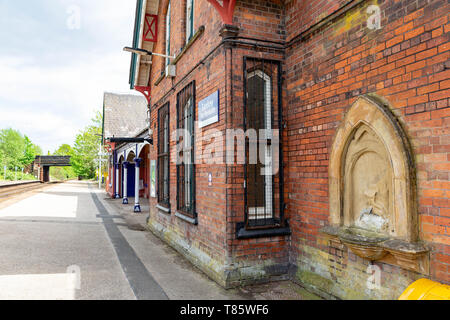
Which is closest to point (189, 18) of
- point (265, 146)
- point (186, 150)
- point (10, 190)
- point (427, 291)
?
point (186, 150)

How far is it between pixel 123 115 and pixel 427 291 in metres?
33.0

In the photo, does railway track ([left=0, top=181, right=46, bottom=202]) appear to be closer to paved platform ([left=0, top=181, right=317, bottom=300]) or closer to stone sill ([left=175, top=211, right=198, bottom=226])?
paved platform ([left=0, top=181, right=317, bottom=300])

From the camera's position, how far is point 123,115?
108 feet

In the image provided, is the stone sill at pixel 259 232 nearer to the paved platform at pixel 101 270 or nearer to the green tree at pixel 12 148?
the paved platform at pixel 101 270

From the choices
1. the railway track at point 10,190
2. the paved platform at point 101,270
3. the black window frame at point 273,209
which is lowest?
the paved platform at point 101,270

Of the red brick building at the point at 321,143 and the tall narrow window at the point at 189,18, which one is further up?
the tall narrow window at the point at 189,18

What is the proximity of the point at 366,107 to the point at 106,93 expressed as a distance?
3386cm

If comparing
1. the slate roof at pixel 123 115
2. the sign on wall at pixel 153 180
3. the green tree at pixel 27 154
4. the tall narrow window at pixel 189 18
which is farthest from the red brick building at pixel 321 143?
the green tree at pixel 27 154

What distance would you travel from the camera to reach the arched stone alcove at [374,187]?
10.3ft

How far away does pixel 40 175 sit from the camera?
A: 207 ft

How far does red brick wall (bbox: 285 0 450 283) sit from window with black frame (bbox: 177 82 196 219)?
6.92 feet

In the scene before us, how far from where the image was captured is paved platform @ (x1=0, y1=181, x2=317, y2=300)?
176 inches

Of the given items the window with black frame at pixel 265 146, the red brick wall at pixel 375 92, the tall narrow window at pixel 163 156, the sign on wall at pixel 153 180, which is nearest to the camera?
the red brick wall at pixel 375 92

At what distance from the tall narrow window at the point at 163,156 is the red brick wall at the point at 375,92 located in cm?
415
